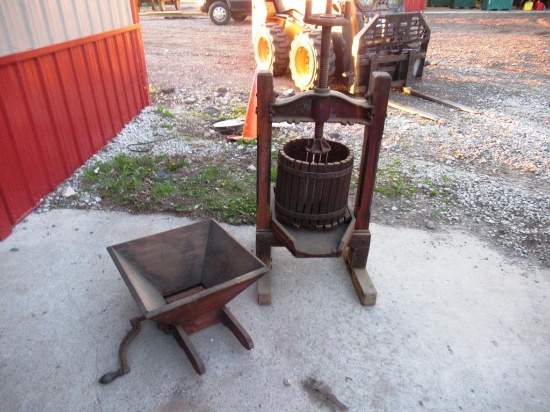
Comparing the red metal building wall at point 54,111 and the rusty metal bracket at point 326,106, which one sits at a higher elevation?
the rusty metal bracket at point 326,106

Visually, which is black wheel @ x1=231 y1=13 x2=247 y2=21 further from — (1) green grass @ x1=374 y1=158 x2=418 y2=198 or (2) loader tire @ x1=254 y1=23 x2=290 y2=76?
(1) green grass @ x1=374 y1=158 x2=418 y2=198

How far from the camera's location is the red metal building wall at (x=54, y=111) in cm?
372

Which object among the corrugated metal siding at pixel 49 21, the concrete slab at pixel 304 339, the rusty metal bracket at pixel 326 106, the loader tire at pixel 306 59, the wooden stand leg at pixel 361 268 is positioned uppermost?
the corrugated metal siding at pixel 49 21

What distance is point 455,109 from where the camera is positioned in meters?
7.42

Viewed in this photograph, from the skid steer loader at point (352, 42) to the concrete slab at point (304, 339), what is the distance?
15.4 ft

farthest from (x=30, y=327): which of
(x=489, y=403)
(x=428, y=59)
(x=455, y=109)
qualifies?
(x=428, y=59)

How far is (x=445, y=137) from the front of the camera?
20.3 ft

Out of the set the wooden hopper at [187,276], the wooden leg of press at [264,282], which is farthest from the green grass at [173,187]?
the wooden hopper at [187,276]

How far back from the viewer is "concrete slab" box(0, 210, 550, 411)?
243cm

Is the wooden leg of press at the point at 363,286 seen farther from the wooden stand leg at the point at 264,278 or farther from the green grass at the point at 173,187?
the green grass at the point at 173,187

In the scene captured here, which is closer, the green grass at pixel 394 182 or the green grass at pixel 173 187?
the green grass at pixel 173 187

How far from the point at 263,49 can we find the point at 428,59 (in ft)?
16.5

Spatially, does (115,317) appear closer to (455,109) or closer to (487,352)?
(487,352)

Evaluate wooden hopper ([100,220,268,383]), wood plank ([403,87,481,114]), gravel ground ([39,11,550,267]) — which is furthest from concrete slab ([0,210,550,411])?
wood plank ([403,87,481,114])
